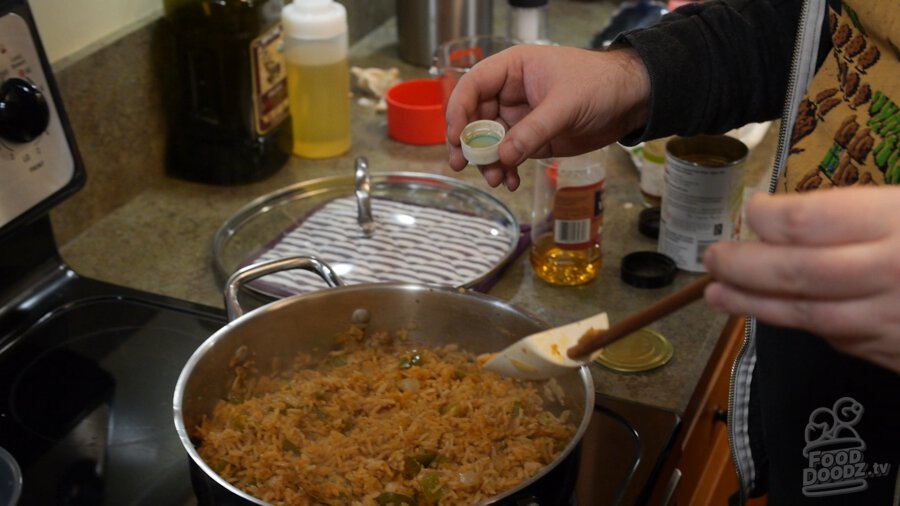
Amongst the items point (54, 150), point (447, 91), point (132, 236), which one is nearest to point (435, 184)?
point (447, 91)

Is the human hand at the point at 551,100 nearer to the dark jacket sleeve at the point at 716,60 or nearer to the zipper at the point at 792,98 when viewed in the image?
the dark jacket sleeve at the point at 716,60

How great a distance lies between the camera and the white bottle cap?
1484 mm

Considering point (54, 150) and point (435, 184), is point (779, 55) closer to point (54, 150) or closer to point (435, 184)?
point (435, 184)

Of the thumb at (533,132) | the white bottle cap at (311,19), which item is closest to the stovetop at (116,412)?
the thumb at (533,132)

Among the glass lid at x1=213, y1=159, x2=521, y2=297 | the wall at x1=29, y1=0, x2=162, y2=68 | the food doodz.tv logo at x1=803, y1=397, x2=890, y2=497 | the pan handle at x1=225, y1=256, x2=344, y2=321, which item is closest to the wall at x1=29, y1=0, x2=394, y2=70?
the wall at x1=29, y1=0, x2=162, y2=68

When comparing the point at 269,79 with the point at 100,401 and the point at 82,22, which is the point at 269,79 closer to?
the point at 82,22

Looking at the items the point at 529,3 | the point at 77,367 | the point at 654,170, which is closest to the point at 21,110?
the point at 77,367

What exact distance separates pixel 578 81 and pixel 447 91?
22.3 inches

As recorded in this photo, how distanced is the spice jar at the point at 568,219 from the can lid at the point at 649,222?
111 mm

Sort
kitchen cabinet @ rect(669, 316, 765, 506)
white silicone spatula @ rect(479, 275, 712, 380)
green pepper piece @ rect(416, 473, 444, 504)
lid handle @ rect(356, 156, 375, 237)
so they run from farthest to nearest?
1. lid handle @ rect(356, 156, 375, 237)
2. kitchen cabinet @ rect(669, 316, 765, 506)
3. green pepper piece @ rect(416, 473, 444, 504)
4. white silicone spatula @ rect(479, 275, 712, 380)

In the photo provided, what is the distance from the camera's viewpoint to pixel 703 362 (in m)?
1.14

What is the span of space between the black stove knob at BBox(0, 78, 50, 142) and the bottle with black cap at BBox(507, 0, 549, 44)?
0.95m

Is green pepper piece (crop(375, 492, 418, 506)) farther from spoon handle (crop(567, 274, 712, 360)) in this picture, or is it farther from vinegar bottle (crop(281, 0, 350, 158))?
vinegar bottle (crop(281, 0, 350, 158))

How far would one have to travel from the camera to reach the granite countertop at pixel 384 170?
1.15 m
